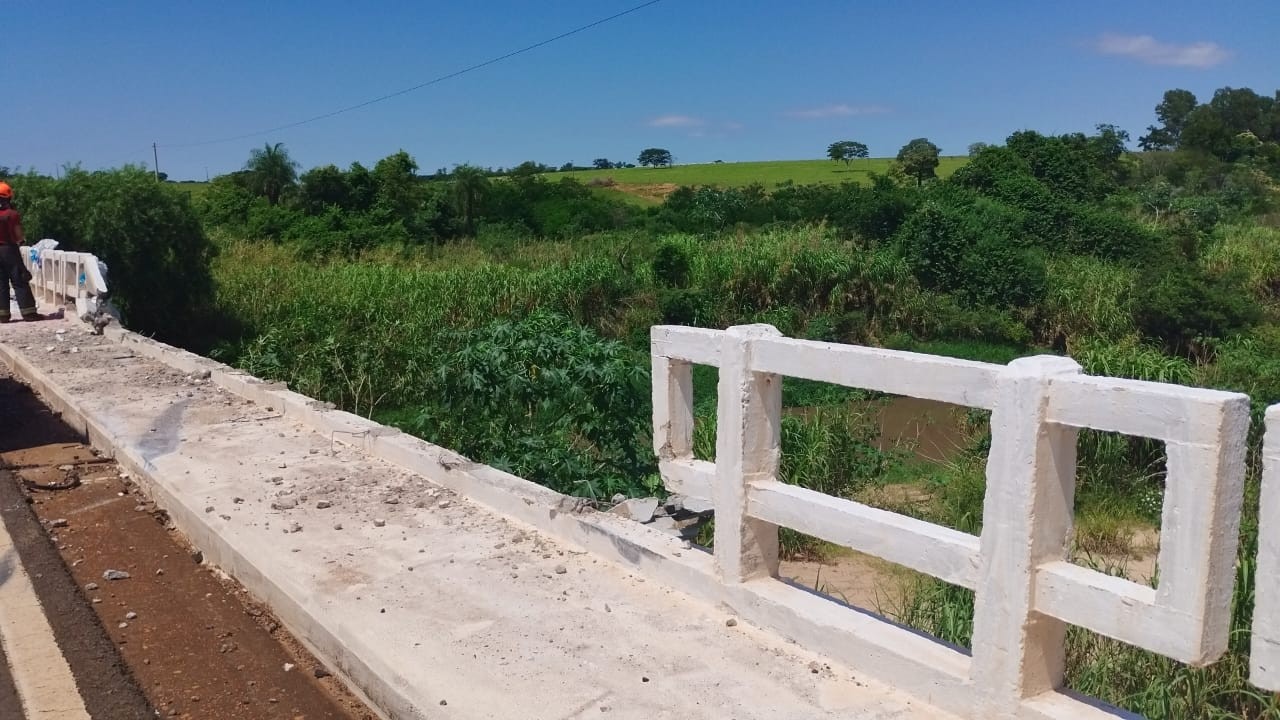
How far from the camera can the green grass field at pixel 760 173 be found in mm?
57562

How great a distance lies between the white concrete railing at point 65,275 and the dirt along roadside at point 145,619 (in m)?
7.21

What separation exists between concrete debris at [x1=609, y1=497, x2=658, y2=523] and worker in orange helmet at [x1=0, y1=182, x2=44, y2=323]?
11.1m

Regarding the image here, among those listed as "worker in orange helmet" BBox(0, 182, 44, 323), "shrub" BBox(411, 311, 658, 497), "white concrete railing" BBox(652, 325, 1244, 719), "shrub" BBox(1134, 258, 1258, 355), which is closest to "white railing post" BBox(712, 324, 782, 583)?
"white concrete railing" BBox(652, 325, 1244, 719)

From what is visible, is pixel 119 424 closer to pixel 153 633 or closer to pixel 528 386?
pixel 528 386

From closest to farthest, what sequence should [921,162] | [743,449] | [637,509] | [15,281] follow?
[743,449], [637,509], [15,281], [921,162]

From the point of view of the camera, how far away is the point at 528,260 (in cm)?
2322

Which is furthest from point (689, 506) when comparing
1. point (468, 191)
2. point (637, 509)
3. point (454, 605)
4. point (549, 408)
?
point (468, 191)

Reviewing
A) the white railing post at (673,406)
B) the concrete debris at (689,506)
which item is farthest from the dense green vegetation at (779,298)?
the white railing post at (673,406)

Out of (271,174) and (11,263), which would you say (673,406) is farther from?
(271,174)

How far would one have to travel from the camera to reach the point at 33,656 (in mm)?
4172

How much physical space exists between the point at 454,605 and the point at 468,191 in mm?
34902

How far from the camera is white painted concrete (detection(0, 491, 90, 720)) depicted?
379 cm

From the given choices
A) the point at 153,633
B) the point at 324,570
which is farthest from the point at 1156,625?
the point at 153,633

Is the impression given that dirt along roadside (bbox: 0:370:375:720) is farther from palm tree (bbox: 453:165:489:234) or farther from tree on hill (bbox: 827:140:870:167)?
tree on hill (bbox: 827:140:870:167)
